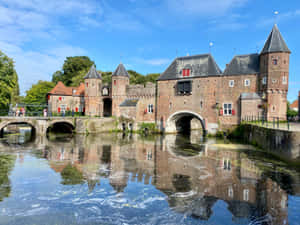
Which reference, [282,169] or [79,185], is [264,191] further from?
[79,185]

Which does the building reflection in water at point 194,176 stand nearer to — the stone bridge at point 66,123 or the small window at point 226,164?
the small window at point 226,164

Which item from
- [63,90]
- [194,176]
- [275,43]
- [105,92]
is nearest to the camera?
[194,176]

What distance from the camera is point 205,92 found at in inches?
1091

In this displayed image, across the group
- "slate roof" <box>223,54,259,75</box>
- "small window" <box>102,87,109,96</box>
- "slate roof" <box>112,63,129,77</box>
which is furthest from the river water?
"small window" <box>102,87,109,96</box>

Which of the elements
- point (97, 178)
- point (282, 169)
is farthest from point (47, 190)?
point (282, 169)

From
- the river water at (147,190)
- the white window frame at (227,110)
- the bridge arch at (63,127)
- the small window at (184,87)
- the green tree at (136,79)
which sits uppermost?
the green tree at (136,79)

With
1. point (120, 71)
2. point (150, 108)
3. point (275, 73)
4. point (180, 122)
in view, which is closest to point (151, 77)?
point (120, 71)

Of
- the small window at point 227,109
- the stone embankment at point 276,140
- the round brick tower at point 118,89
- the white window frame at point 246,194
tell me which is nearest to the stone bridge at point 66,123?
the round brick tower at point 118,89

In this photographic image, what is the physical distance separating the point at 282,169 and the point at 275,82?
14517mm

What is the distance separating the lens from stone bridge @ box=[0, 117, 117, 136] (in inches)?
932

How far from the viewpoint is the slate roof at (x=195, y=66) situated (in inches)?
1094

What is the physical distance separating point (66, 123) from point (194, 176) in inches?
906

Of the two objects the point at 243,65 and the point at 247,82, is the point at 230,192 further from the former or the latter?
the point at 243,65

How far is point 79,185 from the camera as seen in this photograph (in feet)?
30.5
